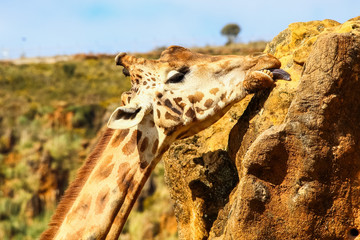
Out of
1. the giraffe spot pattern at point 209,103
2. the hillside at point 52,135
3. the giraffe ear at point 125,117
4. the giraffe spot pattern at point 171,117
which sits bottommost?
the hillside at point 52,135

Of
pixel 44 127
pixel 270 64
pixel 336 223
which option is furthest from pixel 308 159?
pixel 44 127

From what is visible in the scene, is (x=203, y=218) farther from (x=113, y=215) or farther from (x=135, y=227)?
(x=135, y=227)

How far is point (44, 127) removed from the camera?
34031 mm

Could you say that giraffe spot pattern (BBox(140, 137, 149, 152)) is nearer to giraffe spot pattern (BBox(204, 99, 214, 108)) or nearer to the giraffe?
the giraffe

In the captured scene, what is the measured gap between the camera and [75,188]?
4.89 meters

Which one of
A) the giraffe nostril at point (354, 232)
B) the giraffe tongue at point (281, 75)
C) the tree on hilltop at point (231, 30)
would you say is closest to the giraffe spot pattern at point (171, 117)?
the giraffe tongue at point (281, 75)

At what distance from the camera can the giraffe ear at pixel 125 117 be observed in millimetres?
4449

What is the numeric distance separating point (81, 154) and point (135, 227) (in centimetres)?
746

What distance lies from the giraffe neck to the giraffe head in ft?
0.74

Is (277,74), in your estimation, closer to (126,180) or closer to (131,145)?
(131,145)

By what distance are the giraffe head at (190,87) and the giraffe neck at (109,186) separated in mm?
225

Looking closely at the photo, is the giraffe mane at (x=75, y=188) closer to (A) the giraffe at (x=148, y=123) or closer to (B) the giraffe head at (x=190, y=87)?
(A) the giraffe at (x=148, y=123)

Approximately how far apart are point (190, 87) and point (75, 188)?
4.84 ft

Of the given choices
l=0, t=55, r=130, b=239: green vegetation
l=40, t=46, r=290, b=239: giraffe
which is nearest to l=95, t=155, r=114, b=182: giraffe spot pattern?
l=40, t=46, r=290, b=239: giraffe
